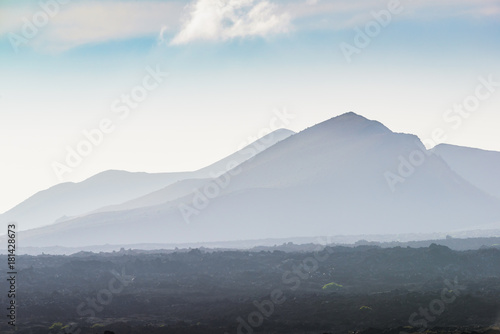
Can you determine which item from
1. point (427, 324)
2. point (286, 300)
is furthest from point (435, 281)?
point (427, 324)

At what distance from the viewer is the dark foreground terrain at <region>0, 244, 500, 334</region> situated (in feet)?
136

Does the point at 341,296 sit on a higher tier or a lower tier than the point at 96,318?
lower

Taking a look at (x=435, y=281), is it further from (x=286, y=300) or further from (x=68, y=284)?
(x=68, y=284)

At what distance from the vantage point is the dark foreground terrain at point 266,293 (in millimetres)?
41469

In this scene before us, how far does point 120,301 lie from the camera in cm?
5409

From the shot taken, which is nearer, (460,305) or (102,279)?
(460,305)

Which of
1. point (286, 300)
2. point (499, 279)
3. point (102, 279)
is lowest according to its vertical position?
A: point (499, 279)

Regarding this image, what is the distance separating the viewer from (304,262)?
7575 centimetres

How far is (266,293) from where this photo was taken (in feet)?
185

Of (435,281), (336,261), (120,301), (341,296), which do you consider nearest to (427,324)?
(341,296)

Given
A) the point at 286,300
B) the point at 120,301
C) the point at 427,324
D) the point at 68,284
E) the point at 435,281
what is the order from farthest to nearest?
1. the point at 68,284
2. the point at 435,281
3. the point at 120,301
4. the point at 286,300
5. the point at 427,324


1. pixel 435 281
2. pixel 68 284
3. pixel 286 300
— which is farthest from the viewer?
pixel 68 284

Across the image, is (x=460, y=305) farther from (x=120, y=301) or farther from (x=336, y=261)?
(x=336, y=261)

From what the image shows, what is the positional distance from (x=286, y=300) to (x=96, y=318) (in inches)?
558
